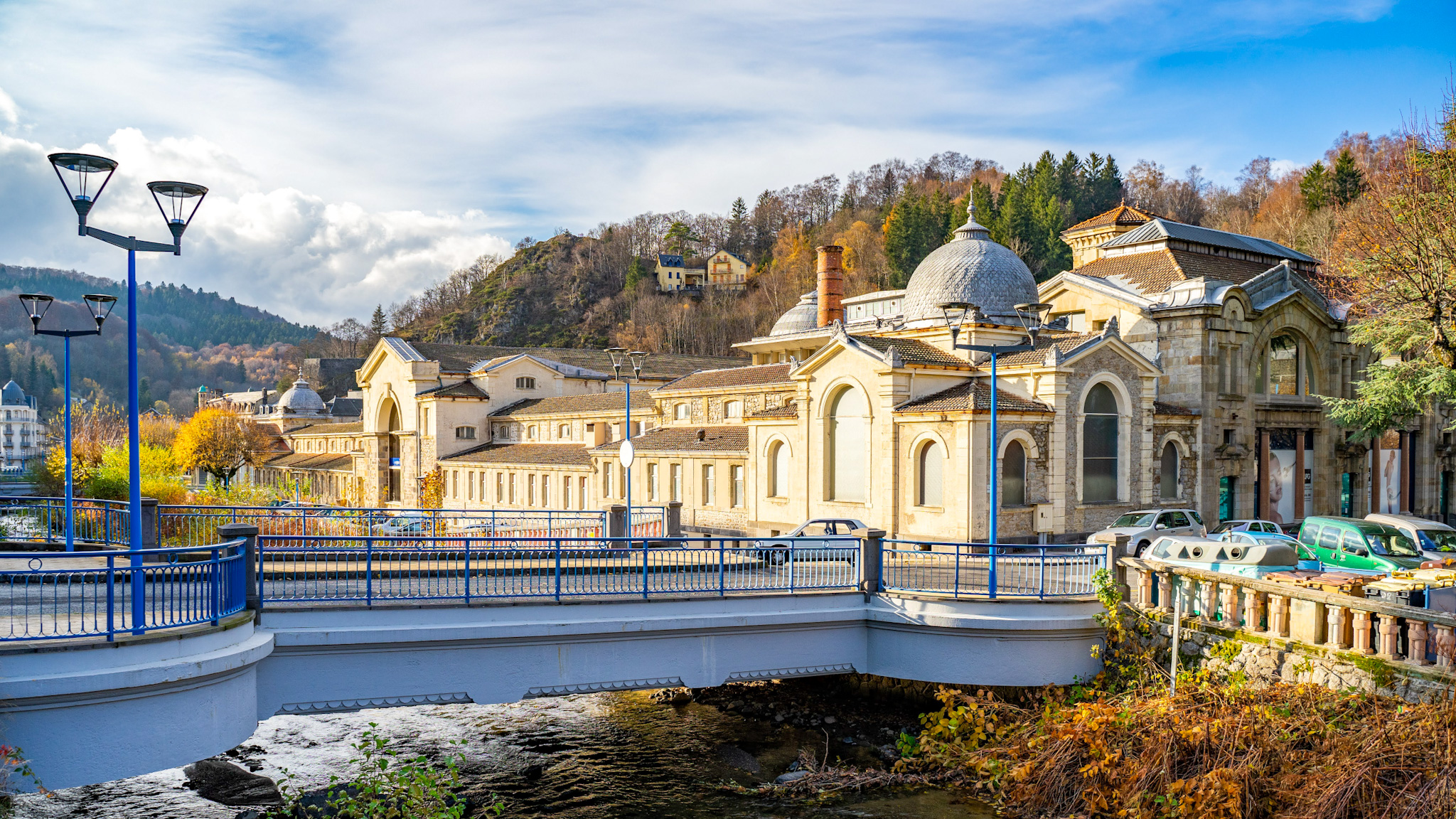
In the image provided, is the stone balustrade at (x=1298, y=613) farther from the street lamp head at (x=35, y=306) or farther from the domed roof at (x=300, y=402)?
the domed roof at (x=300, y=402)

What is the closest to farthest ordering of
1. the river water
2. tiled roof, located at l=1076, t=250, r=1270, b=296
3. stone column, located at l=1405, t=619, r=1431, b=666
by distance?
stone column, located at l=1405, t=619, r=1431, b=666 → the river water → tiled roof, located at l=1076, t=250, r=1270, b=296

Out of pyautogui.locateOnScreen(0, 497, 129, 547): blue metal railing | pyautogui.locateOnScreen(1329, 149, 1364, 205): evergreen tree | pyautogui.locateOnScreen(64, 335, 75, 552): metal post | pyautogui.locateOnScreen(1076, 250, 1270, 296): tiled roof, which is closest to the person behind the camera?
pyautogui.locateOnScreen(64, 335, 75, 552): metal post

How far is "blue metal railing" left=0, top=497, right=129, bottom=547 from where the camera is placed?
21.3 m

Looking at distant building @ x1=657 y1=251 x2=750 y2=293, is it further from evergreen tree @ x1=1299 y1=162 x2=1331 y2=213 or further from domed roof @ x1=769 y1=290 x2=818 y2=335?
evergreen tree @ x1=1299 y1=162 x2=1331 y2=213

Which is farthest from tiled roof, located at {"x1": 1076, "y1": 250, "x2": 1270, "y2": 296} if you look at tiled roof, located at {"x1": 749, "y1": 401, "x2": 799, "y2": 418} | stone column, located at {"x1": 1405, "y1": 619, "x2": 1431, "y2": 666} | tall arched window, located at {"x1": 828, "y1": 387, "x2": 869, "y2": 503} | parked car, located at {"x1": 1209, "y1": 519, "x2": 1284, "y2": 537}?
stone column, located at {"x1": 1405, "y1": 619, "x2": 1431, "y2": 666}

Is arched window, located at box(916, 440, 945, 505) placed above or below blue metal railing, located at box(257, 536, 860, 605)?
above

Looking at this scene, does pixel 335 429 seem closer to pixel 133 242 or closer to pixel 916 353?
pixel 916 353

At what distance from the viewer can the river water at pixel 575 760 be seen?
51.3 feet

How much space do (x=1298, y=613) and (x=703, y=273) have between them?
125 meters

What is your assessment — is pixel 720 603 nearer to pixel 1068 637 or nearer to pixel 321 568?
pixel 1068 637

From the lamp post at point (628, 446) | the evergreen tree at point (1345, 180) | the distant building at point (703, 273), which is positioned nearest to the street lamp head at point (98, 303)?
the lamp post at point (628, 446)

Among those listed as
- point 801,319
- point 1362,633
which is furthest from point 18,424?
point 1362,633

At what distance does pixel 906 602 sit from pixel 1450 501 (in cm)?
3920

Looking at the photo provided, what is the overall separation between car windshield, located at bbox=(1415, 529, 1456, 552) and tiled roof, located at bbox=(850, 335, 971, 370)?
497 inches
